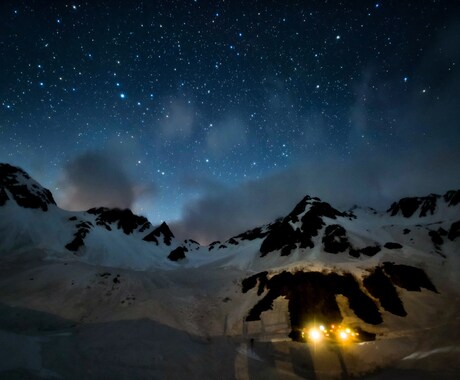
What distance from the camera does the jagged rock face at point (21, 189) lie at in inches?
2936

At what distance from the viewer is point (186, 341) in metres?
23.6

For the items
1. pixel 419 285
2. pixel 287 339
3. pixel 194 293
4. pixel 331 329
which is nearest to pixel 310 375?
pixel 287 339

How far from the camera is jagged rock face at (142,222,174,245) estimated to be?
374 ft

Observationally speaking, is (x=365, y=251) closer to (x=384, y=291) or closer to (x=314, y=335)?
(x=384, y=291)

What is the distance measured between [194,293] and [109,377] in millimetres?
26097

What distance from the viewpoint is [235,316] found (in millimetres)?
31703

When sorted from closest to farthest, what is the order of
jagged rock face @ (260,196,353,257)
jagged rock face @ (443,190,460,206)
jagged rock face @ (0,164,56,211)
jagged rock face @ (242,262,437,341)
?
jagged rock face @ (242,262,437,341) < jagged rock face @ (260,196,353,257) < jagged rock face @ (0,164,56,211) < jagged rock face @ (443,190,460,206)

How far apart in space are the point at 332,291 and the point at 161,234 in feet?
329

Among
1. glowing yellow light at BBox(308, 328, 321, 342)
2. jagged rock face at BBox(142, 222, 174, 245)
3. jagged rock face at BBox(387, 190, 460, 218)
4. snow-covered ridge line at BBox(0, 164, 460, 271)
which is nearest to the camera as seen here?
glowing yellow light at BBox(308, 328, 321, 342)

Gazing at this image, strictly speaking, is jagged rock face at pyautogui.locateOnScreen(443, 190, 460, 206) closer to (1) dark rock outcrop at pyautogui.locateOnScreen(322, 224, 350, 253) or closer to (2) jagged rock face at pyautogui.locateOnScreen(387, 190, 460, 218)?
(2) jagged rock face at pyautogui.locateOnScreen(387, 190, 460, 218)

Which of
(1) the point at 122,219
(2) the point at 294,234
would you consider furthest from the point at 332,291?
(1) the point at 122,219

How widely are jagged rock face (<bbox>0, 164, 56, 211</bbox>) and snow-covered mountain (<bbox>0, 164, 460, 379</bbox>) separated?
12.4 metres

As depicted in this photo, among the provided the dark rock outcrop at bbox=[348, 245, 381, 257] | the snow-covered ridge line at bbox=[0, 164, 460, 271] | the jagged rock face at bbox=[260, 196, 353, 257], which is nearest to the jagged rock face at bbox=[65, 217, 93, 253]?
the snow-covered ridge line at bbox=[0, 164, 460, 271]

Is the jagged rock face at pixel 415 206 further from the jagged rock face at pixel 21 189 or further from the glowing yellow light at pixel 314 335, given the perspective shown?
the jagged rock face at pixel 21 189
